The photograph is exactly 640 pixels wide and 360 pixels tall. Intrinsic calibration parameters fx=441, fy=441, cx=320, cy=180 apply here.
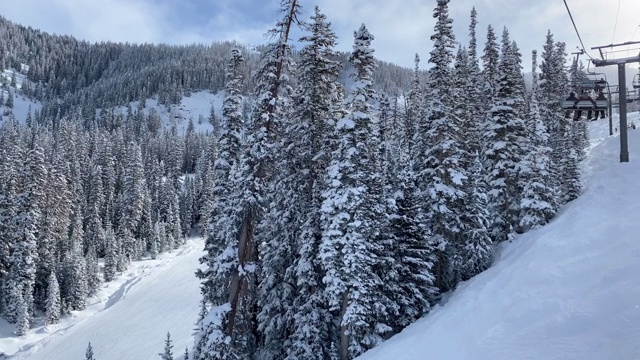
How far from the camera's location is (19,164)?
214 ft

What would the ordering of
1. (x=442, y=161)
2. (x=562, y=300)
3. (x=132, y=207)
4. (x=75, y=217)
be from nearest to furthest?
(x=562, y=300) → (x=442, y=161) → (x=75, y=217) → (x=132, y=207)

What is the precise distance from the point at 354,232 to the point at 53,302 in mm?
57078

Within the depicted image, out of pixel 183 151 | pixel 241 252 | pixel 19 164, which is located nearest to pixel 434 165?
pixel 241 252

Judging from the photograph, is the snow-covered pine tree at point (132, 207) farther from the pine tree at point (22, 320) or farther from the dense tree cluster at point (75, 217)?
the pine tree at point (22, 320)

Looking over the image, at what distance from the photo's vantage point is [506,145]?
28.5 metres

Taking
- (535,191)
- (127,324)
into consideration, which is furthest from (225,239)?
(127,324)

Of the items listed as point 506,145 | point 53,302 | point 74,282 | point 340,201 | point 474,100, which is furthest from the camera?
point 74,282

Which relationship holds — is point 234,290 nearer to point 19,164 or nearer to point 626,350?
point 626,350

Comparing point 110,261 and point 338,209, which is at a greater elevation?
point 338,209

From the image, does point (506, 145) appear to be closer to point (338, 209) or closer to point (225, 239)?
point (338, 209)

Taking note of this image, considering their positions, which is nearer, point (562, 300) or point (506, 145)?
point (562, 300)

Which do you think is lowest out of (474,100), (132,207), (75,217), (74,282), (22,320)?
(22,320)

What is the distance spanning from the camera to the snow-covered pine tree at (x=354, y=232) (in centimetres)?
1919

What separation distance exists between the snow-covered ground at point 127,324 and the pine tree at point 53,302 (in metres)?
1.10
